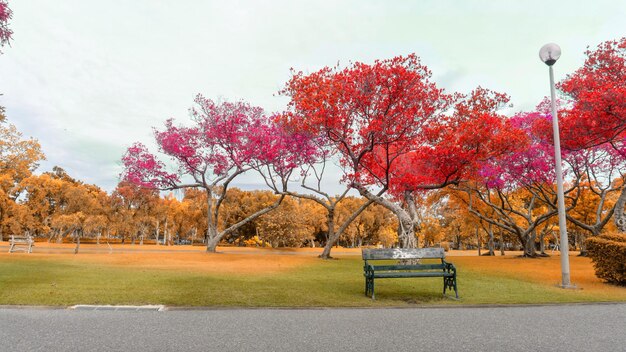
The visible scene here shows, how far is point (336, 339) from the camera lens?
5.30m

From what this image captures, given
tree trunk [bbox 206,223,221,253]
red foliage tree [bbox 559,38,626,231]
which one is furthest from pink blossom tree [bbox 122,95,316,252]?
red foliage tree [bbox 559,38,626,231]

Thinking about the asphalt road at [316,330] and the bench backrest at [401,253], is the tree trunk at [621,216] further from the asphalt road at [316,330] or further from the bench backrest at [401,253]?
the bench backrest at [401,253]

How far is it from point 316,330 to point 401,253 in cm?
422

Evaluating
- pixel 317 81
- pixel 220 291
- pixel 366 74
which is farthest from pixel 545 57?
pixel 220 291

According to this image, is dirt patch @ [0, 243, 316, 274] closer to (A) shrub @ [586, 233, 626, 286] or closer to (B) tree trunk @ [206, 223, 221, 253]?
(B) tree trunk @ [206, 223, 221, 253]

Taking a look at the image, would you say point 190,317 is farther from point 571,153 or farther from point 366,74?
point 571,153

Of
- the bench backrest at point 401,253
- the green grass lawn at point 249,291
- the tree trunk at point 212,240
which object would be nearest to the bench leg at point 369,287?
the green grass lawn at point 249,291

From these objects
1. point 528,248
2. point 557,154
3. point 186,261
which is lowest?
point 186,261

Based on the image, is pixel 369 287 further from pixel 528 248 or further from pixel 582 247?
pixel 582 247

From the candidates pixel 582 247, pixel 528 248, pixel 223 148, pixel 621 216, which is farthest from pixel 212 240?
pixel 582 247

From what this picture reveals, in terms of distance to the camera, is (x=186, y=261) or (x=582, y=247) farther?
(x=582, y=247)

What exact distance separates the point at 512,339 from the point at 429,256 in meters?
4.01

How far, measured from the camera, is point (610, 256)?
11422 millimetres

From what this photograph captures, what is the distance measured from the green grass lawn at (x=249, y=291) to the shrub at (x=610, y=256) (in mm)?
666
